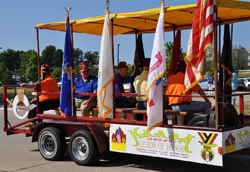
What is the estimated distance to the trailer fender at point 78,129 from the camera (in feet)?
21.3

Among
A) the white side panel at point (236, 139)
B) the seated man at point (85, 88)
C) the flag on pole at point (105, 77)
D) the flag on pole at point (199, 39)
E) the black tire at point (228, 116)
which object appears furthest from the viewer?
the seated man at point (85, 88)

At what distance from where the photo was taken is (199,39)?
5.46 metres

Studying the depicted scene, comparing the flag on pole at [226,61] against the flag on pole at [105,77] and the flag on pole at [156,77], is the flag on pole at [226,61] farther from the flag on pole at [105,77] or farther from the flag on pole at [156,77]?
the flag on pole at [105,77]

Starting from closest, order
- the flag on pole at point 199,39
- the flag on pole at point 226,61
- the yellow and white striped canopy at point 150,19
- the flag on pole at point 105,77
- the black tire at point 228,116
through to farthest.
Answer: the flag on pole at point 199,39 < the black tire at point 228,116 < the yellow and white striped canopy at point 150,19 < the flag on pole at point 105,77 < the flag on pole at point 226,61

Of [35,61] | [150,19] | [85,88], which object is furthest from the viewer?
[35,61]

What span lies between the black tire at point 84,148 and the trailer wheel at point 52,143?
38 centimetres

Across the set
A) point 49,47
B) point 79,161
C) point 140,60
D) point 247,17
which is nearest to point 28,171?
point 79,161

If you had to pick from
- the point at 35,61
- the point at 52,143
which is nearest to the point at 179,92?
the point at 52,143

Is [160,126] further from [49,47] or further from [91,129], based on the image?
[49,47]

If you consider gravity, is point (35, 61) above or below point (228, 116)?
above

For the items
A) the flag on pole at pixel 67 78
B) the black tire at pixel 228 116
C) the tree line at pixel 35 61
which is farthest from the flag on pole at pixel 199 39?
the tree line at pixel 35 61

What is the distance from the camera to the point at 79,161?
670 cm

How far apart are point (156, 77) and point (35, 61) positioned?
152 feet

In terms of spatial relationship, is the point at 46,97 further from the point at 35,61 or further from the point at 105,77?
the point at 35,61
